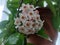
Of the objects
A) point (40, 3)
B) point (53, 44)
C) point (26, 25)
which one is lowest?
point (53, 44)

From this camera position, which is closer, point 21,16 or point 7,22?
point 21,16

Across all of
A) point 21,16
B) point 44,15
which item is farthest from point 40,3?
point 21,16

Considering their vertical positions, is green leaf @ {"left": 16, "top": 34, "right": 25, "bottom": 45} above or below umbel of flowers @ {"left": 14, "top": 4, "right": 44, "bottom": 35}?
below

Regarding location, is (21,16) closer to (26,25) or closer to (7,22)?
(26,25)

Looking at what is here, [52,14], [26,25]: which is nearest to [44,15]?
[52,14]

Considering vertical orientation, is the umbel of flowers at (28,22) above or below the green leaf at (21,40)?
above

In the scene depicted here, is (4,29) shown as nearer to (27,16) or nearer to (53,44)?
(27,16)

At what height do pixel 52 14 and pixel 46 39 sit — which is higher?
pixel 52 14
